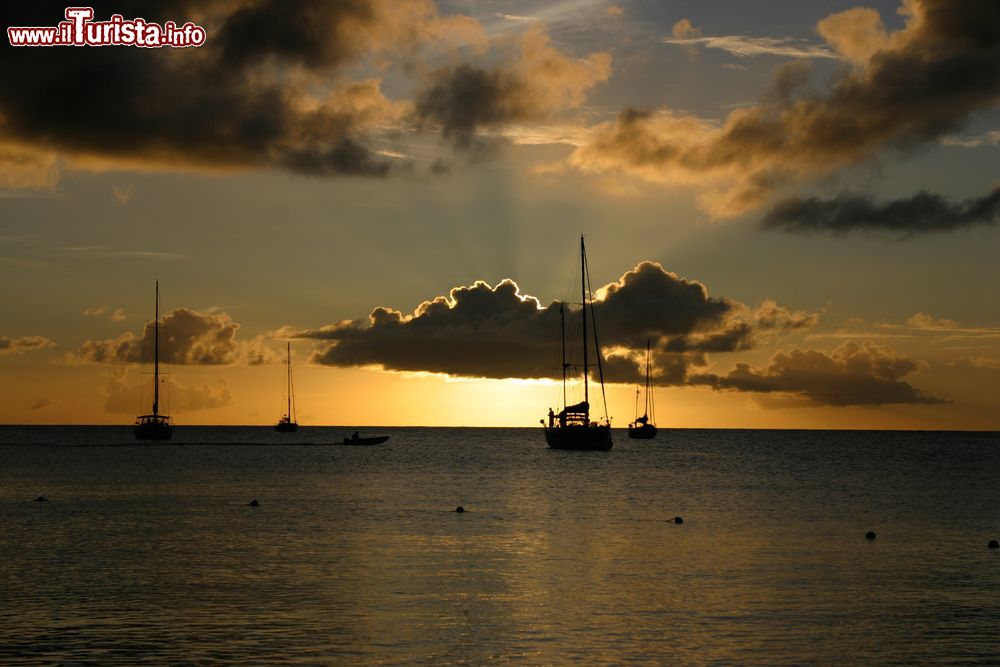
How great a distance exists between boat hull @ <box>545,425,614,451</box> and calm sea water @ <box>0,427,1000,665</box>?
2372 inches

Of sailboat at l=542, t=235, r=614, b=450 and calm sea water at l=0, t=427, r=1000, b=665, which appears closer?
calm sea water at l=0, t=427, r=1000, b=665

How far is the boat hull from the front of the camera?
161 metres

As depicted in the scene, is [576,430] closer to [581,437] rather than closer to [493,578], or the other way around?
[581,437]

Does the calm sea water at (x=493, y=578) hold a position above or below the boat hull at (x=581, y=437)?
below

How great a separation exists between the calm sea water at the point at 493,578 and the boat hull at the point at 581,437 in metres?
60.2

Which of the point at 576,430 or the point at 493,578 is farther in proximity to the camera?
the point at 576,430

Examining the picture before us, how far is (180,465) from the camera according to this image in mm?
152750

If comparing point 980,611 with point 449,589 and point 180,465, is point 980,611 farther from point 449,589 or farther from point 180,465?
point 180,465

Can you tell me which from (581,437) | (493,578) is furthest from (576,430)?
(493,578)

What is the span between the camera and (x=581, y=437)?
164 m

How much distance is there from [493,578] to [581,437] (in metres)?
117

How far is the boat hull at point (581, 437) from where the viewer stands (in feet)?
A: 529

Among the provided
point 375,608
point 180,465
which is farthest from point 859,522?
point 180,465

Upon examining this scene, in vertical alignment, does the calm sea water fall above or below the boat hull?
below
